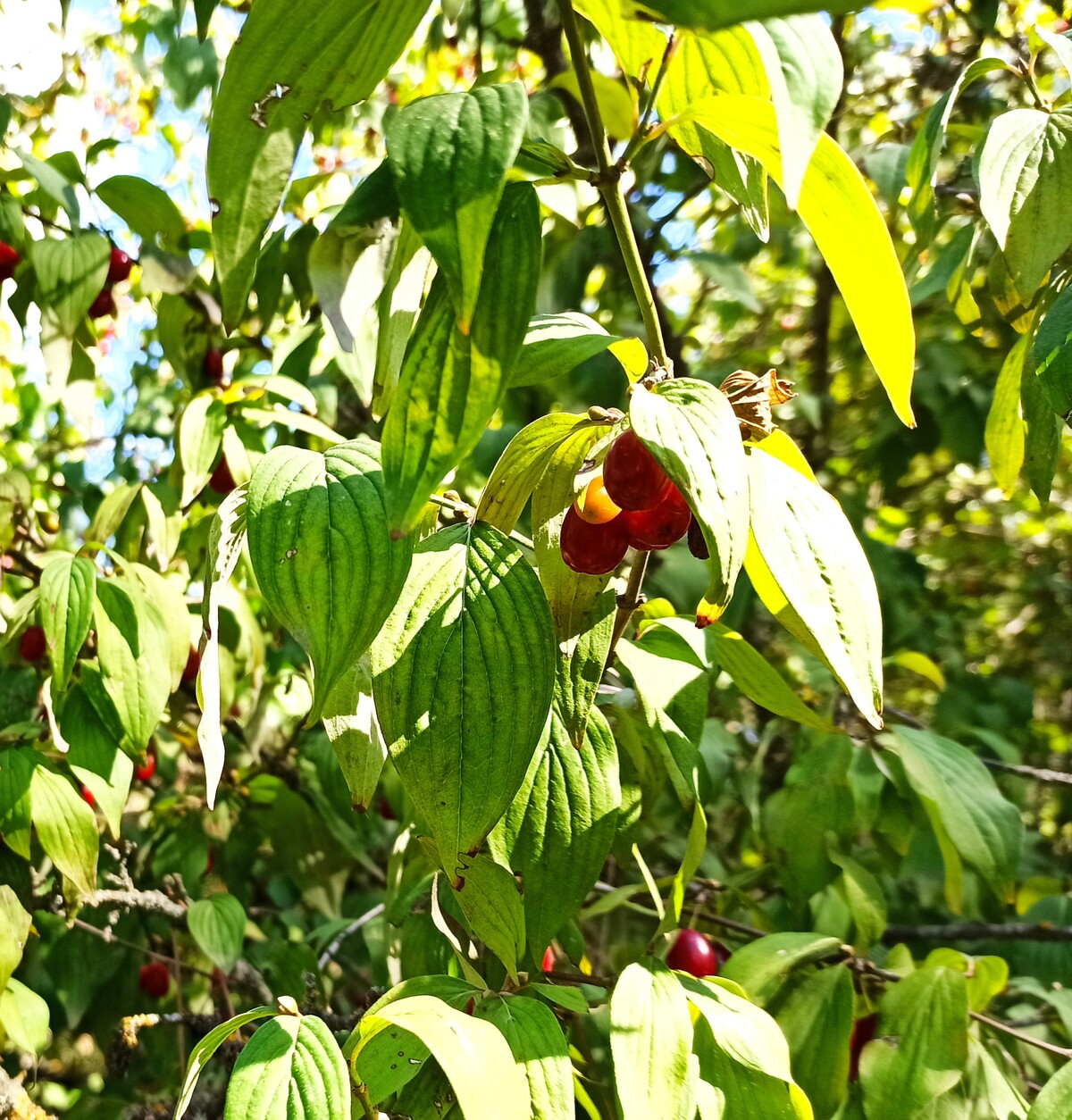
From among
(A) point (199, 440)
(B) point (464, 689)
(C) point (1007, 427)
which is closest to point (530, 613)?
(B) point (464, 689)

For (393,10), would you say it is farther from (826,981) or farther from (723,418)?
(826,981)

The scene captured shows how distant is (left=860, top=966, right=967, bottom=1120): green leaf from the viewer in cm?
93

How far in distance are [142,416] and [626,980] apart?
2030 mm

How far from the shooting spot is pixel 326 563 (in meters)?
0.52

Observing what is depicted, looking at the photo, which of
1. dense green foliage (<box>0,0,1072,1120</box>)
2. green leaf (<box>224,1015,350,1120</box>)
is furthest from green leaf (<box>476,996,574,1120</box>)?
green leaf (<box>224,1015,350,1120</box>)

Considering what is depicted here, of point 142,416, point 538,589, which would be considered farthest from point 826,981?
point 142,416

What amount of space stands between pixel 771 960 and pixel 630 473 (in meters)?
0.63

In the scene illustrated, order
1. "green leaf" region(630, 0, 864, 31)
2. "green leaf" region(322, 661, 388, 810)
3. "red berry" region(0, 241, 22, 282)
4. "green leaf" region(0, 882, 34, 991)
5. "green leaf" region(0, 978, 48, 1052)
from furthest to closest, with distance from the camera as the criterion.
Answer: "red berry" region(0, 241, 22, 282), "green leaf" region(0, 978, 48, 1052), "green leaf" region(0, 882, 34, 991), "green leaf" region(322, 661, 388, 810), "green leaf" region(630, 0, 864, 31)

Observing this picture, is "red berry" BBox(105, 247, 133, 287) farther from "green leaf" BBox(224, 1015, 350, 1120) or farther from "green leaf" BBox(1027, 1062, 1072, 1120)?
"green leaf" BBox(1027, 1062, 1072, 1120)

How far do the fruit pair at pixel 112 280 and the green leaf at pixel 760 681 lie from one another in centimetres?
125

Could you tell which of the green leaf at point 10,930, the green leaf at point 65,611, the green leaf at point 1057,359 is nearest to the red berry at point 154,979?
the green leaf at point 10,930

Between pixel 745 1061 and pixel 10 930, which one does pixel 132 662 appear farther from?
pixel 745 1061

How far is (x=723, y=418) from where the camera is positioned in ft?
1.59

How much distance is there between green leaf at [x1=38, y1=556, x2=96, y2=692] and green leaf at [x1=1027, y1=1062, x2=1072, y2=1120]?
3.09 feet
